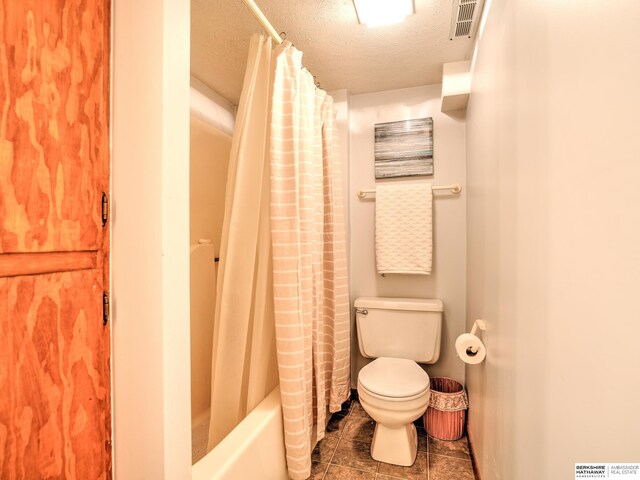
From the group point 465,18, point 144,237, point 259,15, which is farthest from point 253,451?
point 465,18

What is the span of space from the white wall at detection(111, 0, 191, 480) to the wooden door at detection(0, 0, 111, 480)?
3cm

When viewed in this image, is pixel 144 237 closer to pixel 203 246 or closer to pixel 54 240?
pixel 54 240

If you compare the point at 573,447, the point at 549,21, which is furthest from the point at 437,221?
the point at 573,447

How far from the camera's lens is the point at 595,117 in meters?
0.51

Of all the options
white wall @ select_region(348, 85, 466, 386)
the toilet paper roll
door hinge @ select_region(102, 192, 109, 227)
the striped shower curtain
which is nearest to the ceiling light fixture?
Answer: the striped shower curtain

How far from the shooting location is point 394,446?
5.09 feet

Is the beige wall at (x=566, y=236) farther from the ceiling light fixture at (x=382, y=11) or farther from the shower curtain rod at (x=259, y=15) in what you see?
the shower curtain rod at (x=259, y=15)

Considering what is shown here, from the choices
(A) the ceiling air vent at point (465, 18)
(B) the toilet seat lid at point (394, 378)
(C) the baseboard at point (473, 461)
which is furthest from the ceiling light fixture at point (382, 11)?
(C) the baseboard at point (473, 461)

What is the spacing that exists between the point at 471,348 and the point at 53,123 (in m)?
1.48

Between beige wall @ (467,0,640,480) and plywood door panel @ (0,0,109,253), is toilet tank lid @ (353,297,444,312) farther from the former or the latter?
plywood door panel @ (0,0,109,253)

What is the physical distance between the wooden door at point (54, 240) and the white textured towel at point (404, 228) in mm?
1648

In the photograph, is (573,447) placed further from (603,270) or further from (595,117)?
(595,117)

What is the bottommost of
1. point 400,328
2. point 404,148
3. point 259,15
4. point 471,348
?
point 400,328

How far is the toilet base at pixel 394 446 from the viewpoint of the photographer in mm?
1536
